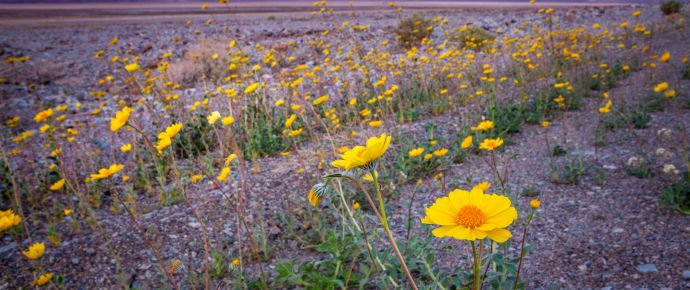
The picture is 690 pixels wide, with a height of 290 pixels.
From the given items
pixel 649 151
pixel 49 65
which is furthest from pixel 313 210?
pixel 49 65

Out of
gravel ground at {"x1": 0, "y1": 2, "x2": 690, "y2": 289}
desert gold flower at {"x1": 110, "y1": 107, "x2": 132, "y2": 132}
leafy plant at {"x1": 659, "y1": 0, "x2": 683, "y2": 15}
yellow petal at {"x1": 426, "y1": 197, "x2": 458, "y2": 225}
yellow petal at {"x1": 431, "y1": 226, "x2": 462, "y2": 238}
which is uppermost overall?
leafy plant at {"x1": 659, "y1": 0, "x2": 683, "y2": 15}

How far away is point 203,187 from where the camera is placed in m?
3.37

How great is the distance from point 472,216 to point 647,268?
56.1 inches

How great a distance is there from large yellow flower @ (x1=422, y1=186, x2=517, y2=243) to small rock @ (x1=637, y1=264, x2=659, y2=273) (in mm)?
1310

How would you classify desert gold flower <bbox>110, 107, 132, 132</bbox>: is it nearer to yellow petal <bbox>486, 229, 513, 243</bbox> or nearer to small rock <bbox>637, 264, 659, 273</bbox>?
yellow petal <bbox>486, 229, 513, 243</bbox>

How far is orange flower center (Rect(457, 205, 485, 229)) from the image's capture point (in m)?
0.95

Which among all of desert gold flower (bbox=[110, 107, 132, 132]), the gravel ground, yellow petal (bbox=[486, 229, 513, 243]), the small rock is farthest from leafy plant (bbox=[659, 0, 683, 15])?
desert gold flower (bbox=[110, 107, 132, 132])

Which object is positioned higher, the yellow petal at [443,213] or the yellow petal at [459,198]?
the yellow petal at [459,198]

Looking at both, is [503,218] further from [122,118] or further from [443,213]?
[122,118]

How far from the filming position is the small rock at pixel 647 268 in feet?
5.83

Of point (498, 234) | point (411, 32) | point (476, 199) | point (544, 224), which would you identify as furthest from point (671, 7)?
point (498, 234)

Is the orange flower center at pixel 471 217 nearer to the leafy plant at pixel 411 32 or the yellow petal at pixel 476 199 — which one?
the yellow petal at pixel 476 199

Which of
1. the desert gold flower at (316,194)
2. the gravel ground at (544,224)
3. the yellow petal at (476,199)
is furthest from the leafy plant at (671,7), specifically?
the desert gold flower at (316,194)

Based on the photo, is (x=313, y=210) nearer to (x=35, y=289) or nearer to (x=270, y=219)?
(x=270, y=219)
